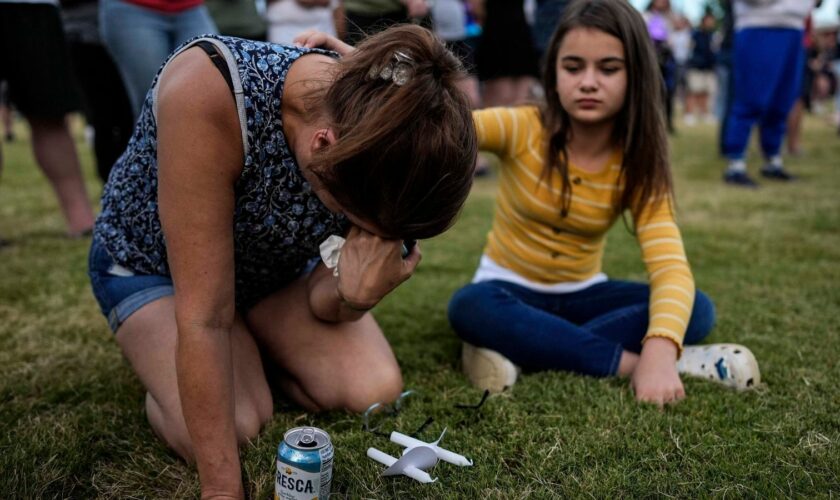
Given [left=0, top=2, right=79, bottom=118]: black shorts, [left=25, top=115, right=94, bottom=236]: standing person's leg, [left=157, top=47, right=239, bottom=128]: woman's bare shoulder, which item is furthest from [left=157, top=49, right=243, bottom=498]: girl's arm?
[left=25, top=115, right=94, bottom=236]: standing person's leg

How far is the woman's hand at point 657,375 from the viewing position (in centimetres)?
192

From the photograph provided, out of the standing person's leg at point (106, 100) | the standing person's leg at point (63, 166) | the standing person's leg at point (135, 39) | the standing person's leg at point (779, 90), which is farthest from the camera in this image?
the standing person's leg at point (779, 90)

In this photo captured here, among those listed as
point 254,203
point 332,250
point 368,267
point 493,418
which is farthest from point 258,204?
point 493,418

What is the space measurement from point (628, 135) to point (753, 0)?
3625 mm

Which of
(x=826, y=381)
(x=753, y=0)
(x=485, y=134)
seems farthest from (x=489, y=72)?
(x=826, y=381)

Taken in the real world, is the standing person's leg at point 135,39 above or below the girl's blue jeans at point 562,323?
above

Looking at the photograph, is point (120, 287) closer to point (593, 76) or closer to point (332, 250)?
point (332, 250)

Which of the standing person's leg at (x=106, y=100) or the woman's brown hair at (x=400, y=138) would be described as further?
the standing person's leg at (x=106, y=100)

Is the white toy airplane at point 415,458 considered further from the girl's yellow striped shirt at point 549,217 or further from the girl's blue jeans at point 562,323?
the girl's yellow striped shirt at point 549,217

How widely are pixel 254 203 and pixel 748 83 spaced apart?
4.75m

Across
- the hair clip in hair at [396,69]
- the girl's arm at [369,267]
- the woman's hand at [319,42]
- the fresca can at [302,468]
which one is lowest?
the fresca can at [302,468]

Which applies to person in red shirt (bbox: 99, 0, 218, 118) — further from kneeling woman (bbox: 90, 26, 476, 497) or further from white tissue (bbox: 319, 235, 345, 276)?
white tissue (bbox: 319, 235, 345, 276)

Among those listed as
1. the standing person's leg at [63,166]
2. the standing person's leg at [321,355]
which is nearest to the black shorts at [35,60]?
the standing person's leg at [63,166]

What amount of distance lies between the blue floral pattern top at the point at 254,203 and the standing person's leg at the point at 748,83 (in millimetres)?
4413
